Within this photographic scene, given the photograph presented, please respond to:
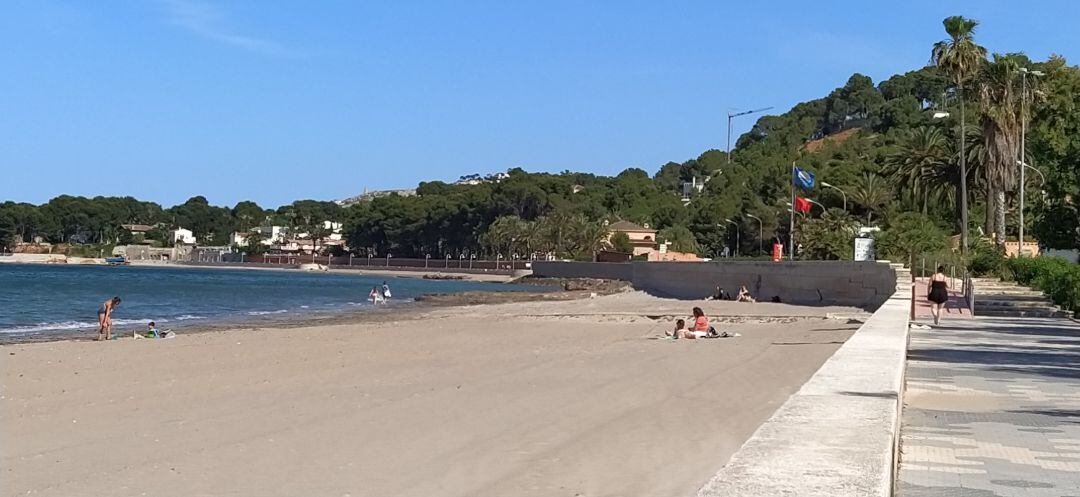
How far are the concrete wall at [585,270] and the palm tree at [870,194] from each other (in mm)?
17885

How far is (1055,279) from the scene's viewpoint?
2852 cm

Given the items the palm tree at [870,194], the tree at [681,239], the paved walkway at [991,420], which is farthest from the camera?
the tree at [681,239]

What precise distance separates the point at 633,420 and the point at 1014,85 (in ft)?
132

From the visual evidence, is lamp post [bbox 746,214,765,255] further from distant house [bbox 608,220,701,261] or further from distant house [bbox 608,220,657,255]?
distant house [bbox 608,220,657,255]

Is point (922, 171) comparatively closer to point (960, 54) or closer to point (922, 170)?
point (922, 170)

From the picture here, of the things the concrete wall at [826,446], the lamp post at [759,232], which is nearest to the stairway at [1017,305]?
the concrete wall at [826,446]

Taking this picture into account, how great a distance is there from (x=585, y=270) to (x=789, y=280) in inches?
2242

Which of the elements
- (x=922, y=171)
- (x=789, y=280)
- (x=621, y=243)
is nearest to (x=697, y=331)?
(x=789, y=280)

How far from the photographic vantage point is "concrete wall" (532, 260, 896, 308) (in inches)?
1489

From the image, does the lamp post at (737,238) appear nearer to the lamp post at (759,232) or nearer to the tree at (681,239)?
the lamp post at (759,232)

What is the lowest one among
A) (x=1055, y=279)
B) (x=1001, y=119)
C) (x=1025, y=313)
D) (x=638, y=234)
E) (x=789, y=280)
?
(x=1025, y=313)

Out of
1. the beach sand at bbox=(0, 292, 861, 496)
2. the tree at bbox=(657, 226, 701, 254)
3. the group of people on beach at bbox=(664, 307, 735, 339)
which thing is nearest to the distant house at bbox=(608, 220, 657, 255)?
the tree at bbox=(657, 226, 701, 254)

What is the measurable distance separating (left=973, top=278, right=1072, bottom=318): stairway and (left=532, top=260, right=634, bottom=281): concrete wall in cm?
5356

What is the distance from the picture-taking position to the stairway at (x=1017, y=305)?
26594mm
